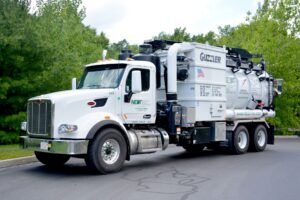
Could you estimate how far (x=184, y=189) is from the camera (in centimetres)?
831

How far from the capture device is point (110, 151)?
1030 cm

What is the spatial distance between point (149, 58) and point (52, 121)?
3.80 meters

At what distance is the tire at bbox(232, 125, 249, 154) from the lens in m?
14.6

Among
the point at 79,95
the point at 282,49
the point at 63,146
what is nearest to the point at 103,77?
the point at 79,95

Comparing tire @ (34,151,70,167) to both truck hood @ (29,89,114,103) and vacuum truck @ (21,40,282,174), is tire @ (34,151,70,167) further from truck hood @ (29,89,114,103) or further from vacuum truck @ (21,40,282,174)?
truck hood @ (29,89,114,103)

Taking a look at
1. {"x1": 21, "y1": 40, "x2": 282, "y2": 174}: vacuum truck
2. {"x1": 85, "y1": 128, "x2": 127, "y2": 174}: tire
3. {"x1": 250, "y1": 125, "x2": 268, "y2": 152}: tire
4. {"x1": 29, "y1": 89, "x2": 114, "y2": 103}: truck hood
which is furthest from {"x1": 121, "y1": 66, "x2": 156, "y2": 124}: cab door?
{"x1": 250, "y1": 125, "x2": 268, "y2": 152}: tire

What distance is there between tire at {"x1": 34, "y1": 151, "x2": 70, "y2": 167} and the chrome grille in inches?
33.7

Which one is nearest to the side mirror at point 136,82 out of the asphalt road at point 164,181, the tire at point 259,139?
the asphalt road at point 164,181

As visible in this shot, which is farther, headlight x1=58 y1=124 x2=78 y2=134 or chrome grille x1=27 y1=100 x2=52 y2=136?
chrome grille x1=27 y1=100 x2=52 y2=136

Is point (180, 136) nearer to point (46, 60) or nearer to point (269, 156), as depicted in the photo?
point (269, 156)

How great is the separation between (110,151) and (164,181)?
1789mm

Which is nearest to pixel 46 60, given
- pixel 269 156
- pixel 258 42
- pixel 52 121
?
pixel 52 121

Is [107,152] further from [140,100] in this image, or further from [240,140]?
[240,140]

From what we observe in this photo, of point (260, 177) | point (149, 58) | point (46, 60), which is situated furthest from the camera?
point (46, 60)
